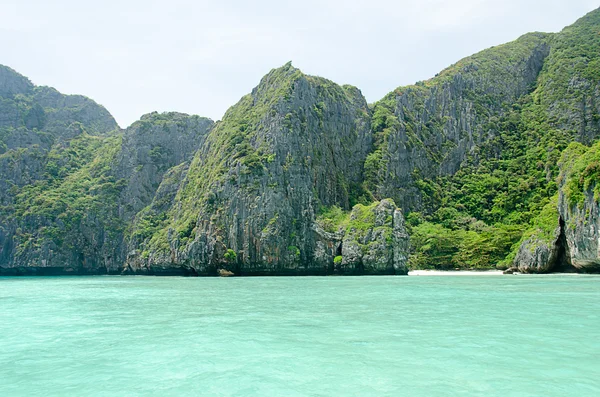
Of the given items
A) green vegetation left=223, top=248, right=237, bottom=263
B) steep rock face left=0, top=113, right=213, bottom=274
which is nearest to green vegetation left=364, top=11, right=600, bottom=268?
green vegetation left=223, top=248, right=237, bottom=263

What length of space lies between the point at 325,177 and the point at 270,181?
13.7m

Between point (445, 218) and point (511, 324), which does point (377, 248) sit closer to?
point (445, 218)

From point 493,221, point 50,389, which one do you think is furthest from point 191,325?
point 493,221

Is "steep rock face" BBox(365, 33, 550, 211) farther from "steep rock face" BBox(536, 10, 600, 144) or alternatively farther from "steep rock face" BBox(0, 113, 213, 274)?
"steep rock face" BBox(0, 113, 213, 274)

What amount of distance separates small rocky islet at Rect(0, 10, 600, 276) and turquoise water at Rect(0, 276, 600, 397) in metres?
37.6

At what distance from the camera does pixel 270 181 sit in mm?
79750

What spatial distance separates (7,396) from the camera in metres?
9.64

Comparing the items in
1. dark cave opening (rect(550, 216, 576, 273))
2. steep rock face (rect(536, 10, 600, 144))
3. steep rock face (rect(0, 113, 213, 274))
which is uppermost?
steep rock face (rect(536, 10, 600, 144))

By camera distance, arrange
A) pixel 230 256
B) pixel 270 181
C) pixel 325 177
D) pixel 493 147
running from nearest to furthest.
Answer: pixel 230 256 → pixel 270 181 → pixel 325 177 → pixel 493 147

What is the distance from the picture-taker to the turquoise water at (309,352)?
10.0 metres

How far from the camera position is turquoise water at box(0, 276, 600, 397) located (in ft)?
32.9

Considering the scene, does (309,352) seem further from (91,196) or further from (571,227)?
(91,196)

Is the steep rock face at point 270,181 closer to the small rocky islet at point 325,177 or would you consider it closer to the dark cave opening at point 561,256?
the small rocky islet at point 325,177

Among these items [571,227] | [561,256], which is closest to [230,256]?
[561,256]
